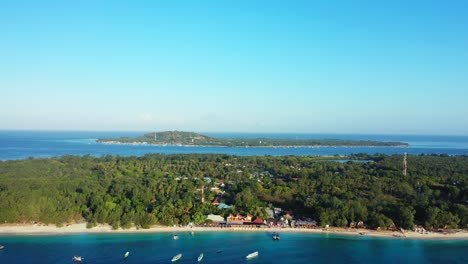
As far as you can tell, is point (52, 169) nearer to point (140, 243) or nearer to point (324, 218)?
point (140, 243)

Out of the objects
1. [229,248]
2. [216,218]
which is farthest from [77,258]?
[216,218]

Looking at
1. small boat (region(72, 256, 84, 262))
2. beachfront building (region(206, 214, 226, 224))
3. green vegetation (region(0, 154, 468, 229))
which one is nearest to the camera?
small boat (region(72, 256, 84, 262))

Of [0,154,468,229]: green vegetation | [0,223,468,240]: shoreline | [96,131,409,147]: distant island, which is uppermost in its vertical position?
[96,131,409,147]: distant island

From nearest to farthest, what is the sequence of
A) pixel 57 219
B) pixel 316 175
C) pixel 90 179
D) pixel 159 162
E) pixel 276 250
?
pixel 276 250
pixel 57 219
pixel 90 179
pixel 316 175
pixel 159 162

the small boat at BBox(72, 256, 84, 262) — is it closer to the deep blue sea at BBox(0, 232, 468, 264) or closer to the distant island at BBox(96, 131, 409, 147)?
the deep blue sea at BBox(0, 232, 468, 264)

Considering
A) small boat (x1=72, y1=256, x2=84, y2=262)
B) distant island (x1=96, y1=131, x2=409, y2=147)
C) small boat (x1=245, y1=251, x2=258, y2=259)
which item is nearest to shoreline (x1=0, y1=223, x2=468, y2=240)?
small boat (x1=72, y1=256, x2=84, y2=262)

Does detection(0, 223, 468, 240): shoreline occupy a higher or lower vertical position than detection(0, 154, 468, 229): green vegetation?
lower

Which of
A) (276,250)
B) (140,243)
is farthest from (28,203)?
(276,250)
